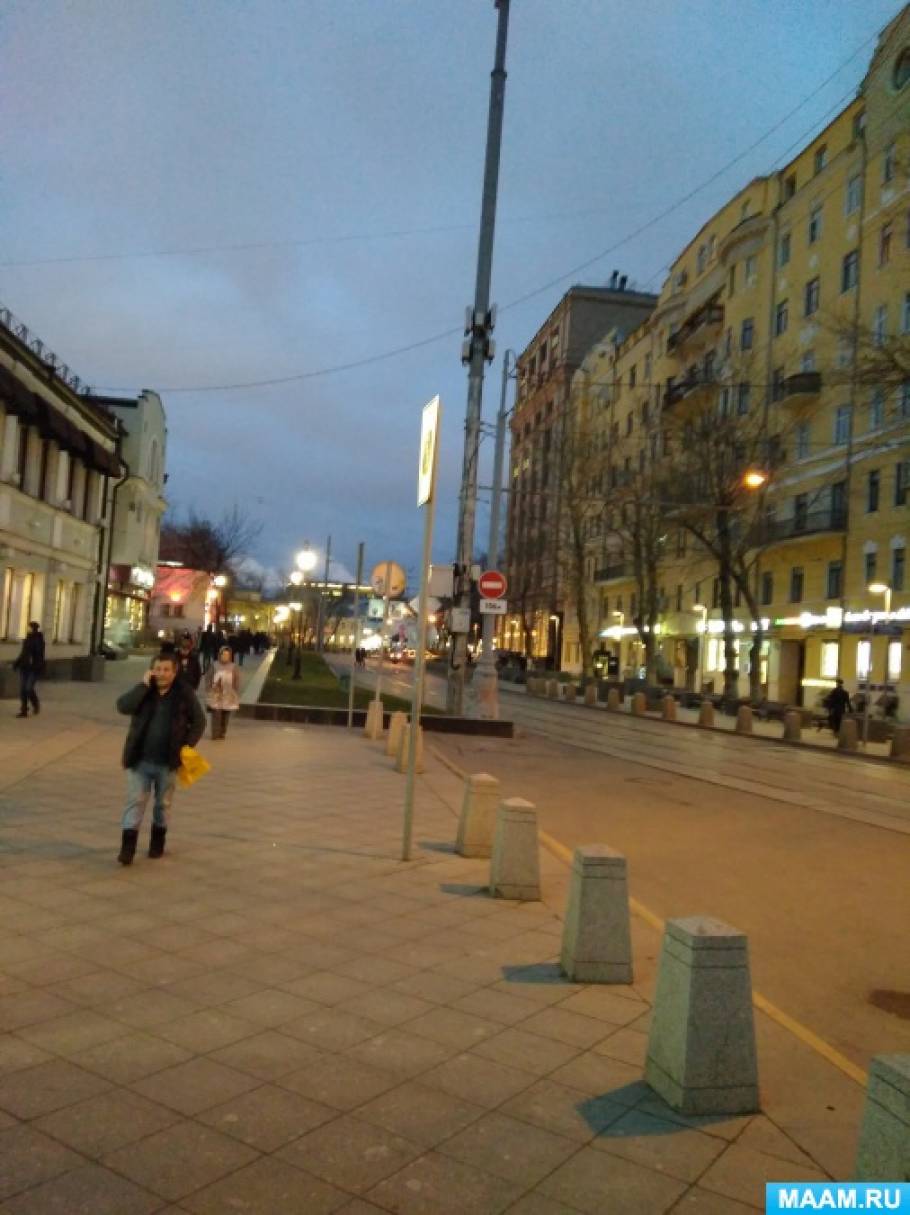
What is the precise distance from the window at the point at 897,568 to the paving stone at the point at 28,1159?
3417cm

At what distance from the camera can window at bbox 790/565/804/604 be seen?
40.5 meters

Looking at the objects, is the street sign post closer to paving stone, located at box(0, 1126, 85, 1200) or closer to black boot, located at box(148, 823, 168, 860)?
black boot, located at box(148, 823, 168, 860)

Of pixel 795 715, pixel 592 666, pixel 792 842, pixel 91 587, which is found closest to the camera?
pixel 792 842

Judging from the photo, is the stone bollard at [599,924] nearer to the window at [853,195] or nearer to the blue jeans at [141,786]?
the blue jeans at [141,786]

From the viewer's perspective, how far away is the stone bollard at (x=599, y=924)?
546 centimetres

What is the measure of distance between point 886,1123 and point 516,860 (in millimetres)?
4501

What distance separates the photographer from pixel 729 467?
115ft

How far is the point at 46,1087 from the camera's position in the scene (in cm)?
380

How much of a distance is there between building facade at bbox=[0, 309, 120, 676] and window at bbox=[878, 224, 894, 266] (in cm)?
2640

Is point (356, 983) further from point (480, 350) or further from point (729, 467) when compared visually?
point (729, 467)

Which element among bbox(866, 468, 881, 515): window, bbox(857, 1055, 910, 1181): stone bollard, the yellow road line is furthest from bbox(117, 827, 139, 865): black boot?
bbox(866, 468, 881, 515): window

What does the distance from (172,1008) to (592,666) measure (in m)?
46.1

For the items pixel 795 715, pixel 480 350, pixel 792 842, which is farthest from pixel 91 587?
pixel 792 842

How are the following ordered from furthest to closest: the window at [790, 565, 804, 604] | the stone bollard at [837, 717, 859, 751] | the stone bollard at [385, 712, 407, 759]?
the window at [790, 565, 804, 604]
the stone bollard at [837, 717, 859, 751]
the stone bollard at [385, 712, 407, 759]
